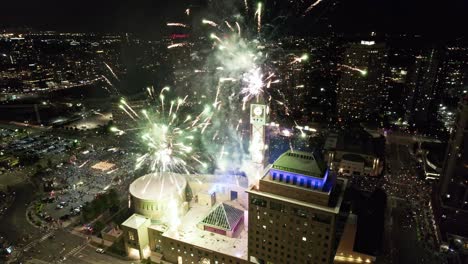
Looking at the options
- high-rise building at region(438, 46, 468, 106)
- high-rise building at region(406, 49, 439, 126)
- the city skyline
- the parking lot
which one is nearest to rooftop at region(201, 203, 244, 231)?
the city skyline

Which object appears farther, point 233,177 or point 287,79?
point 287,79

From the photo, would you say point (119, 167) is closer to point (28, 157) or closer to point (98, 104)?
point (28, 157)

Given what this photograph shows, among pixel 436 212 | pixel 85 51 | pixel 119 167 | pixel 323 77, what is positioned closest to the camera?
pixel 436 212

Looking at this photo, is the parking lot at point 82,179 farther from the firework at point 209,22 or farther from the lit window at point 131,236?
the firework at point 209,22

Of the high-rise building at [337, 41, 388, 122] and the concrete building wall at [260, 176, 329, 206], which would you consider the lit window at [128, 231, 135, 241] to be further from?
the high-rise building at [337, 41, 388, 122]

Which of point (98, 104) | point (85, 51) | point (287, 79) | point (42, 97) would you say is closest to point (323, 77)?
point (287, 79)

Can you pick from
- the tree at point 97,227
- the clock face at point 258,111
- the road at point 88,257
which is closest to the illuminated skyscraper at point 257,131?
the clock face at point 258,111

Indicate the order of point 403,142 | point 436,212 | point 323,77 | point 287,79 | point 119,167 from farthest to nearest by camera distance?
point 323,77 < point 287,79 < point 403,142 < point 119,167 < point 436,212
